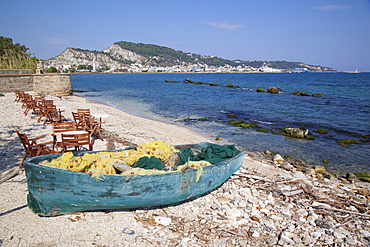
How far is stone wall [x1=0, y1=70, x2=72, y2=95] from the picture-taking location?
2149cm

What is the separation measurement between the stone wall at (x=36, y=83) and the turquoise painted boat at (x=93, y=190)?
20.5 m

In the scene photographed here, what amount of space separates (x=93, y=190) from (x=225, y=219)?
8.76 ft

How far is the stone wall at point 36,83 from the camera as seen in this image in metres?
21.5

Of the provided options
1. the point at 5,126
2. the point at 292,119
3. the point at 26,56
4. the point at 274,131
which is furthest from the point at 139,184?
the point at 26,56

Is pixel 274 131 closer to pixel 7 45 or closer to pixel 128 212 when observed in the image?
pixel 128 212

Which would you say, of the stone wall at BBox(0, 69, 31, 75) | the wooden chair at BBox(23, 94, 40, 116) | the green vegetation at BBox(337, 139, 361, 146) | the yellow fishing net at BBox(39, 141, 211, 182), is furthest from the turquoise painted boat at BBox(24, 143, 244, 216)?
the stone wall at BBox(0, 69, 31, 75)

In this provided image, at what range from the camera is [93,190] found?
187 inches

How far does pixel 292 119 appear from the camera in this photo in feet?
64.0

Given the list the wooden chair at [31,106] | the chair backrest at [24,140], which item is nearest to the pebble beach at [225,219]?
the chair backrest at [24,140]

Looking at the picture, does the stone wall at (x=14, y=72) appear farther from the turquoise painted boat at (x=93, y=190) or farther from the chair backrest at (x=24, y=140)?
the turquoise painted boat at (x=93, y=190)

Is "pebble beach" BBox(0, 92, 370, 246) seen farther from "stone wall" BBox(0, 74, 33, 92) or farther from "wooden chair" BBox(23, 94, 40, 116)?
"stone wall" BBox(0, 74, 33, 92)

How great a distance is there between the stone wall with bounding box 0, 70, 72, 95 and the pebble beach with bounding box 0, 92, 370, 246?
17.5 meters

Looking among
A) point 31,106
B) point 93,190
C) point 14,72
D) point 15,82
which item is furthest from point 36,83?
point 93,190

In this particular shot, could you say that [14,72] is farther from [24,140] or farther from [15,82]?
[24,140]
